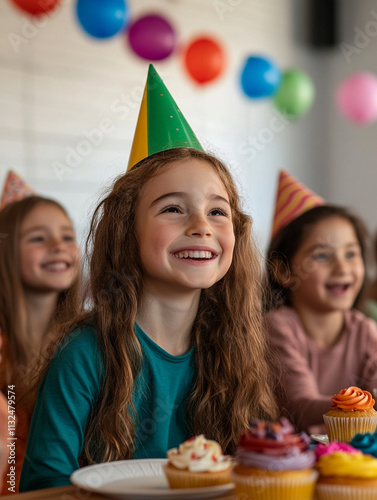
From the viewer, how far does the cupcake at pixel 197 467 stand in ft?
2.69

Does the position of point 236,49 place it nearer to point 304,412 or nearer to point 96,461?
point 304,412

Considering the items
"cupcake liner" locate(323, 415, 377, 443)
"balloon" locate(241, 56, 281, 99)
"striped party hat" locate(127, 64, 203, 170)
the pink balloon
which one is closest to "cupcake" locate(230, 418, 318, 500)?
"cupcake liner" locate(323, 415, 377, 443)

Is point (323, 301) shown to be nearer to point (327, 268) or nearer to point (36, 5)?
point (327, 268)

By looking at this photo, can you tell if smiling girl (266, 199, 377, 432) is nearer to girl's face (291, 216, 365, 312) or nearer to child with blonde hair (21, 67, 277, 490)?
girl's face (291, 216, 365, 312)

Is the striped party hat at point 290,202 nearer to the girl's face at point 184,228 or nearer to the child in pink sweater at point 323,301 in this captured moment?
the child in pink sweater at point 323,301

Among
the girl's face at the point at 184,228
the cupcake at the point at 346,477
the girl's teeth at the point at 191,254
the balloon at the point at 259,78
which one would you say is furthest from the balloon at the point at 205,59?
the cupcake at the point at 346,477

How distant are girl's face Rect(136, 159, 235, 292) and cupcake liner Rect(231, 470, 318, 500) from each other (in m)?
0.53

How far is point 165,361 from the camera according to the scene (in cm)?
126

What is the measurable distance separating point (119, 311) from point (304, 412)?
61cm

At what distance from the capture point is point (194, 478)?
82 centimetres

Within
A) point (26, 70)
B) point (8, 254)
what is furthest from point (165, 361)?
point (26, 70)

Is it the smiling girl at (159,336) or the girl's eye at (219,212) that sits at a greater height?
the girl's eye at (219,212)

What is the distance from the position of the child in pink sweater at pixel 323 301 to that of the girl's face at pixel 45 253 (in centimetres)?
61

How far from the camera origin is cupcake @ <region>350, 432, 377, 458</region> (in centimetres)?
87
